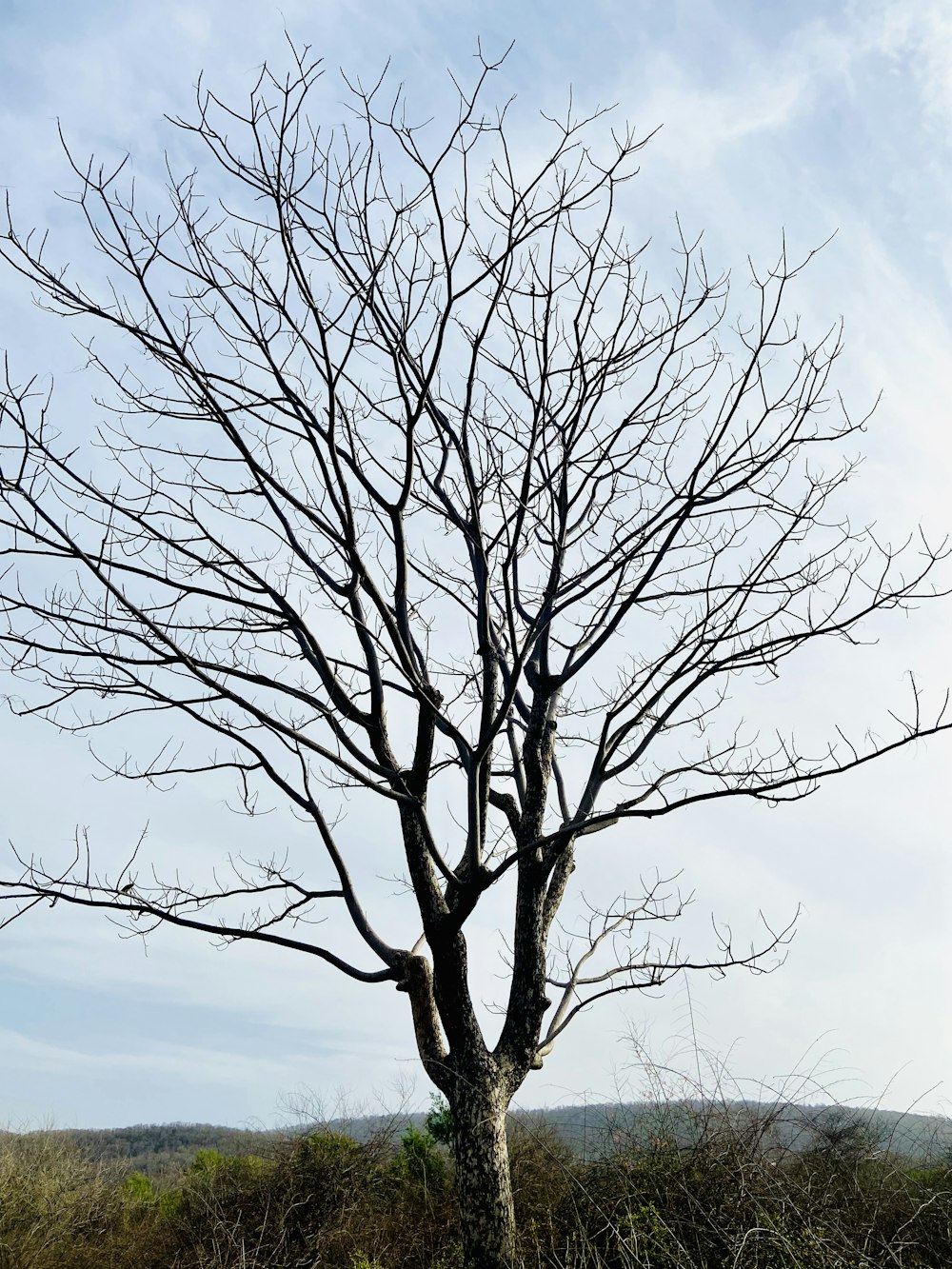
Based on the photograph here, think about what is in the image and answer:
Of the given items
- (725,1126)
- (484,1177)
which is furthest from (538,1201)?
(484,1177)

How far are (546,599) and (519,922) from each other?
1.79 meters

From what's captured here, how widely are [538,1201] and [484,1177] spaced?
1899 mm

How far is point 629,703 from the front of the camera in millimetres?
5762

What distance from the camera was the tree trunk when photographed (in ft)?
14.5

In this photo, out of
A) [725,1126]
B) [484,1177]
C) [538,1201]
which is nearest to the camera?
[484,1177]

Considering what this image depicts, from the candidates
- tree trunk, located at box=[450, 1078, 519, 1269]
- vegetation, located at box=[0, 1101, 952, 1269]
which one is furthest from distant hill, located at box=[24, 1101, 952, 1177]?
tree trunk, located at box=[450, 1078, 519, 1269]

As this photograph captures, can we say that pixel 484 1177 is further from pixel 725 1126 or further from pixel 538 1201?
pixel 538 1201

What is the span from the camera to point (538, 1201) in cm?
605

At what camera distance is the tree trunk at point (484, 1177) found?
4.42 metres

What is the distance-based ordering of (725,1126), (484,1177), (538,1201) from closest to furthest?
(484,1177)
(725,1126)
(538,1201)

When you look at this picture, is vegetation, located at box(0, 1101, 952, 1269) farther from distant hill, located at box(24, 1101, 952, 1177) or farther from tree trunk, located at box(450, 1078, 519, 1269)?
tree trunk, located at box(450, 1078, 519, 1269)

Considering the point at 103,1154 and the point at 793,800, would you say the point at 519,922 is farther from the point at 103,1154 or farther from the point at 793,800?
the point at 103,1154

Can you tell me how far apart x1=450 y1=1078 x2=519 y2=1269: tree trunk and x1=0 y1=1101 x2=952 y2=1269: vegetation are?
199mm

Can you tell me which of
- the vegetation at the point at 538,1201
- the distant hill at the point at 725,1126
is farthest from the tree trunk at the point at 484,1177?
the distant hill at the point at 725,1126
